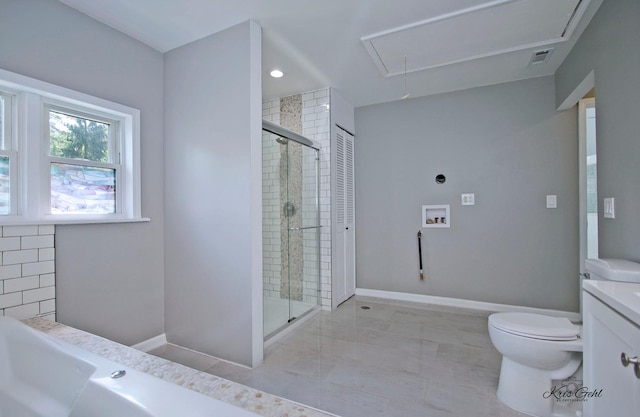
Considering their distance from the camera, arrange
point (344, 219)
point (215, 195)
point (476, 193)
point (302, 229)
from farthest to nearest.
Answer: point (344, 219), point (476, 193), point (302, 229), point (215, 195)

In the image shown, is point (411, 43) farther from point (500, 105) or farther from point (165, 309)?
point (165, 309)

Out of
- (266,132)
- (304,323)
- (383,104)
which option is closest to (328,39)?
(266,132)

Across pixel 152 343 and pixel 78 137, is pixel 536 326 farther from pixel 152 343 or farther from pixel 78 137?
pixel 78 137

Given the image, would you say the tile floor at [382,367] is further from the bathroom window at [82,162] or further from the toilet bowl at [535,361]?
the bathroom window at [82,162]

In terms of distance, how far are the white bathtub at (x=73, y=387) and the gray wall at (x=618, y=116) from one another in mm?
2244

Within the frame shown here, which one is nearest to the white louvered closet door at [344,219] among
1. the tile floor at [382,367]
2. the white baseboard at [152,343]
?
the tile floor at [382,367]

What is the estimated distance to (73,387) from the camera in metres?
1.22

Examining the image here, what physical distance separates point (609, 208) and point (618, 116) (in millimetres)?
572

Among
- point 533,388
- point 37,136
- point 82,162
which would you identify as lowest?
point 533,388

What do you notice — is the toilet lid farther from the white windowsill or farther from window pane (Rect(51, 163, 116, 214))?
window pane (Rect(51, 163, 116, 214))

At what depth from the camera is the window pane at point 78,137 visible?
1.95m

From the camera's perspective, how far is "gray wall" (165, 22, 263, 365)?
211cm

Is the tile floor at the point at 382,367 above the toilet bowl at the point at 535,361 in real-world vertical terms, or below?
below

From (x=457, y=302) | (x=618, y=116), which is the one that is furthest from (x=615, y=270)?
(x=457, y=302)
